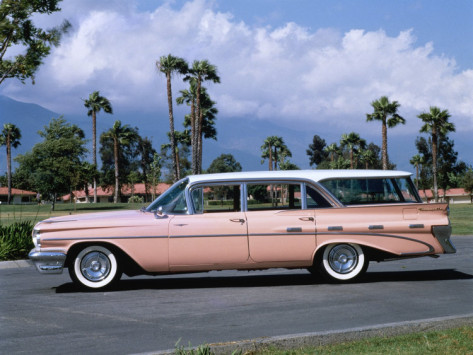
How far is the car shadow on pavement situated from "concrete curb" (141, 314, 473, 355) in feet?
10.5

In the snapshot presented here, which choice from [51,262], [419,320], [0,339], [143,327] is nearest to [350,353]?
[419,320]

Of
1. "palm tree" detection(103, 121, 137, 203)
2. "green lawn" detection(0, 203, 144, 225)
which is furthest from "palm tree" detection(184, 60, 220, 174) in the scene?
"palm tree" detection(103, 121, 137, 203)

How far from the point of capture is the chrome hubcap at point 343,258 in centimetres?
894

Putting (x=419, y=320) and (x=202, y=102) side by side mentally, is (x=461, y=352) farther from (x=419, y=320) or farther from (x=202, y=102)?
(x=202, y=102)

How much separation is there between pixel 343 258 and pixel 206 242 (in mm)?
2139

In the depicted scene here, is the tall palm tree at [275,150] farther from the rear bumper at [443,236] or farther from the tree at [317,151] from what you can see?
the rear bumper at [443,236]

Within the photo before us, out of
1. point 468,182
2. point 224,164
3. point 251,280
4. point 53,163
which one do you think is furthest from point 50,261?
point 224,164

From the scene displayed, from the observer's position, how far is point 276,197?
903 centimetres

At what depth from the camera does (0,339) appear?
578 centimetres

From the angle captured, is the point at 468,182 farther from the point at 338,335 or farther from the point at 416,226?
the point at 338,335

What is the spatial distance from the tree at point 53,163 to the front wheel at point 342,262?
57113 mm

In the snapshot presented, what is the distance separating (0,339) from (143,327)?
1400mm

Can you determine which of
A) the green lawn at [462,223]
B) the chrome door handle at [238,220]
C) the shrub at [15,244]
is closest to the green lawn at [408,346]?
the chrome door handle at [238,220]

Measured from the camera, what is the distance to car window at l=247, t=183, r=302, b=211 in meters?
8.91
